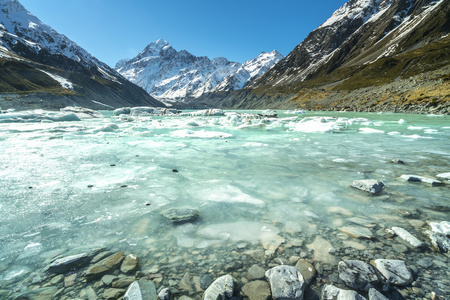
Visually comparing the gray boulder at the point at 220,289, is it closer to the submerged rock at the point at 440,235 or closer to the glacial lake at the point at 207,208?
the glacial lake at the point at 207,208

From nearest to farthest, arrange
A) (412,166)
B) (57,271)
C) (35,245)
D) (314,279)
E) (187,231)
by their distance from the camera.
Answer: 1. (314,279)
2. (57,271)
3. (35,245)
4. (187,231)
5. (412,166)

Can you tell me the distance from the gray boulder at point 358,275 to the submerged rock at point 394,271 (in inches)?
5.3

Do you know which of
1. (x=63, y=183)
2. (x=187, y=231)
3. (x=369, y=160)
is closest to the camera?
(x=187, y=231)

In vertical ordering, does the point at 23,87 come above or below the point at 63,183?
above

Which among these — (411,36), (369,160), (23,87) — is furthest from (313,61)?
(369,160)

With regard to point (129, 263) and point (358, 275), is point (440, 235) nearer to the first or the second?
point (358, 275)

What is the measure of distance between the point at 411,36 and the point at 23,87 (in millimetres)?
174966

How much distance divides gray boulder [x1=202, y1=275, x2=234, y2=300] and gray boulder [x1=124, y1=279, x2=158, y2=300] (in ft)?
1.64

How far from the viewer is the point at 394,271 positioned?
2.14 m

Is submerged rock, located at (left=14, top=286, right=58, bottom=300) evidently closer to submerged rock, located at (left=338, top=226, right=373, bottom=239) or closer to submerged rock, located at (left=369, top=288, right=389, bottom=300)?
submerged rock, located at (left=369, top=288, right=389, bottom=300)

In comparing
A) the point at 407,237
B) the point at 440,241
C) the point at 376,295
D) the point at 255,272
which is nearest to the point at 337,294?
the point at 376,295

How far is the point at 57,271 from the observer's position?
2.31m

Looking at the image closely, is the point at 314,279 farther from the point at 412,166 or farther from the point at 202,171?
the point at 412,166

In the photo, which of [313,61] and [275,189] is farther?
[313,61]
